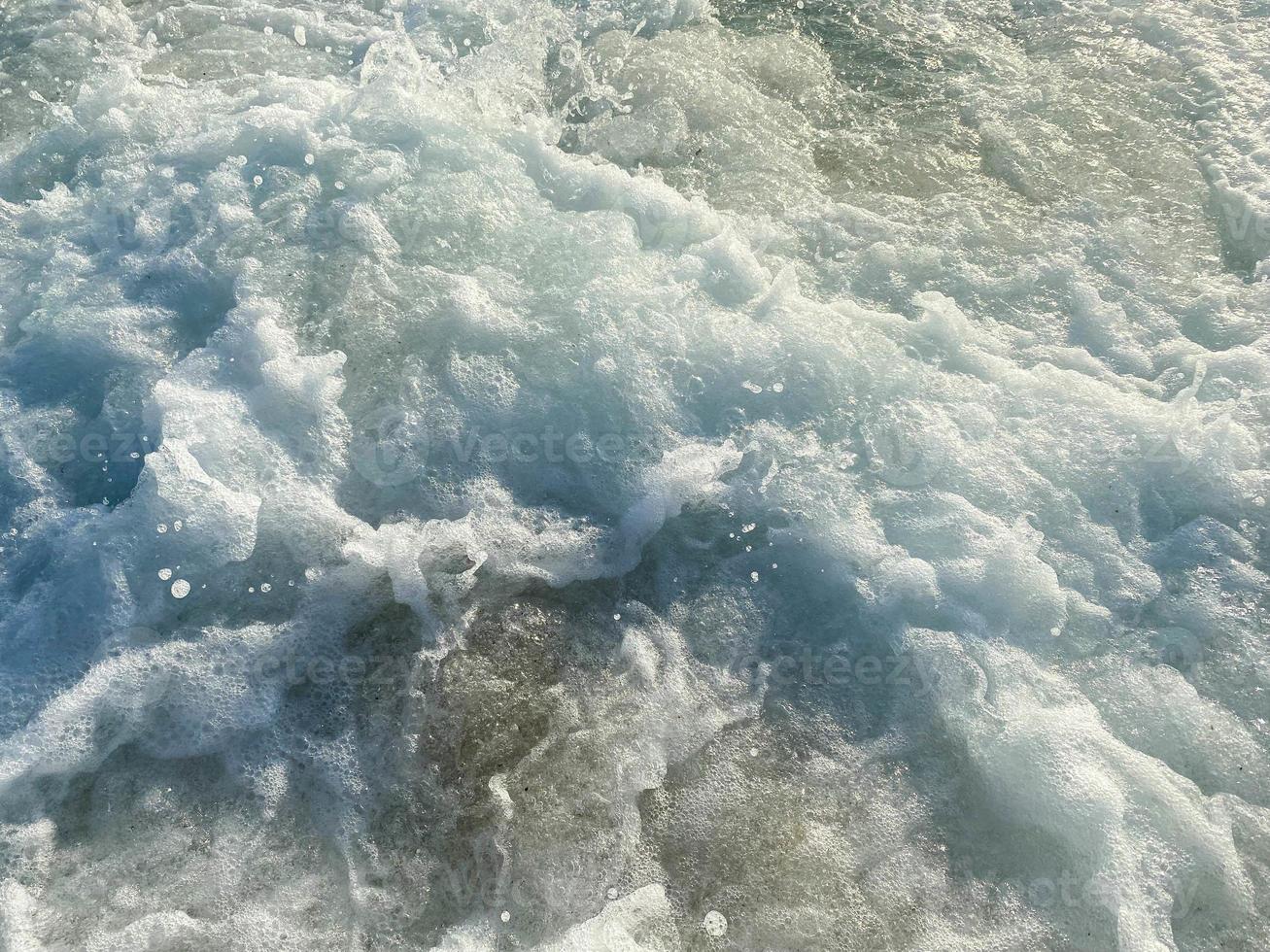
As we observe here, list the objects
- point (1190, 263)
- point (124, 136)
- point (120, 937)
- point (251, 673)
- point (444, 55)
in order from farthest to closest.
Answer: point (444, 55) → point (124, 136) → point (1190, 263) → point (251, 673) → point (120, 937)

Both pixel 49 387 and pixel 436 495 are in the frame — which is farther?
pixel 49 387

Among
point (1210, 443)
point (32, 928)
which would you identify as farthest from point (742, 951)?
point (1210, 443)

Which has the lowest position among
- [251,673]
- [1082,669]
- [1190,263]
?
[251,673]

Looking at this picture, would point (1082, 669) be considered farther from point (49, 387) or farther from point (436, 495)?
point (49, 387)

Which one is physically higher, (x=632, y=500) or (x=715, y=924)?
(x=632, y=500)

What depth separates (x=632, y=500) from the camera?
446cm

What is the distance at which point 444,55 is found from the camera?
22.2 ft

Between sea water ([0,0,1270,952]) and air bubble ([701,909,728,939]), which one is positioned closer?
air bubble ([701,909,728,939])

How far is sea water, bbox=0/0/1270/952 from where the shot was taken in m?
3.42

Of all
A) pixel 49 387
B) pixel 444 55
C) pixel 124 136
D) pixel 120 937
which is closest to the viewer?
pixel 120 937

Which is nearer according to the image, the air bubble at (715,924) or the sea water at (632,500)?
the air bubble at (715,924)

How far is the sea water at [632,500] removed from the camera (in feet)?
11.2

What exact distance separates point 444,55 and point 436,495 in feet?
13.3

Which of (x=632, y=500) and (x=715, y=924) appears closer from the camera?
(x=715, y=924)
